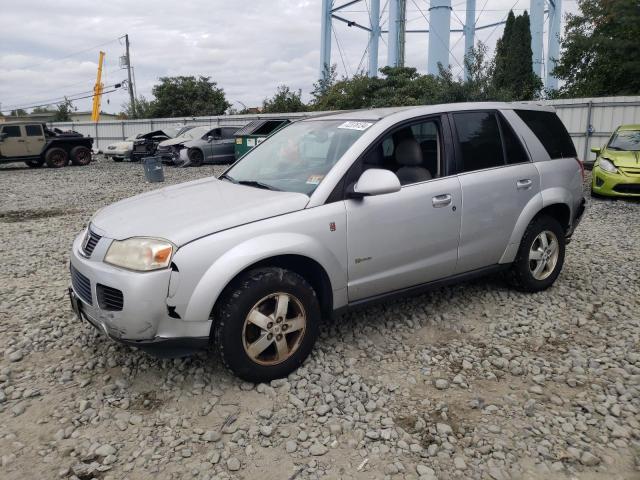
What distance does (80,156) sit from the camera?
19.8 metres

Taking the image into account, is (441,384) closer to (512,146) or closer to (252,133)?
(512,146)

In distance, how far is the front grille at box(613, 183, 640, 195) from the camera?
966cm

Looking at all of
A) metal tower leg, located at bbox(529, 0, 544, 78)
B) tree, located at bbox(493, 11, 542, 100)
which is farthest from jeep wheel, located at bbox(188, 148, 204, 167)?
metal tower leg, located at bbox(529, 0, 544, 78)

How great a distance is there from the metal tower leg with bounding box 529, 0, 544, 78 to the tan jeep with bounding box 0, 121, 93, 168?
2222 cm

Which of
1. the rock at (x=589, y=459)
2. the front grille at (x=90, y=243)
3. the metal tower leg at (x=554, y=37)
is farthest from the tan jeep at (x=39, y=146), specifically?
the metal tower leg at (x=554, y=37)

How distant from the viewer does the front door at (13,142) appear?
1772 centimetres

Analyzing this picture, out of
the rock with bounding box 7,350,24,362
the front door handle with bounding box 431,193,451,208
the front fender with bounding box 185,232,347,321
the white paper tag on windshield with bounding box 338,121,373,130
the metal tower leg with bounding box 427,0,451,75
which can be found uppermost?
the metal tower leg with bounding box 427,0,451,75

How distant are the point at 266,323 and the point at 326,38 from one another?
31893 mm

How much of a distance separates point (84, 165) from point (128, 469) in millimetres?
19743

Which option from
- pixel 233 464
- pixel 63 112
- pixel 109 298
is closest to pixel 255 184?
pixel 109 298

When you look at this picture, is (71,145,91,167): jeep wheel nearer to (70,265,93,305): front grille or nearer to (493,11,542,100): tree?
(70,265,93,305): front grille

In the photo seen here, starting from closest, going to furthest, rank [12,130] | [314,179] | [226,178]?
[314,179] < [226,178] < [12,130]

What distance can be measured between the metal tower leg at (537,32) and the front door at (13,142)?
24.1 metres

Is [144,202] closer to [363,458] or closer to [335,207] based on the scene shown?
[335,207]
